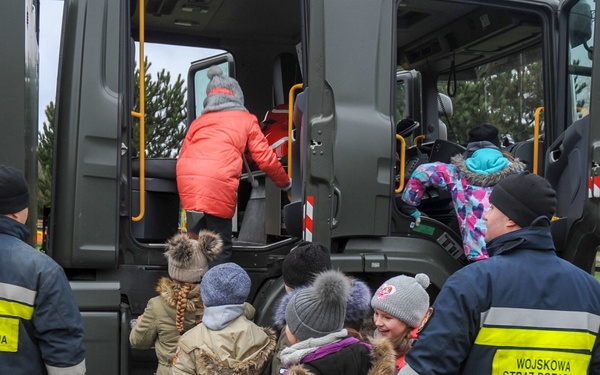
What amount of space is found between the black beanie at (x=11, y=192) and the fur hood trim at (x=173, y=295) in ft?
3.35

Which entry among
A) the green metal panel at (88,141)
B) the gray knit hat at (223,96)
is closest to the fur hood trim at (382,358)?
the green metal panel at (88,141)

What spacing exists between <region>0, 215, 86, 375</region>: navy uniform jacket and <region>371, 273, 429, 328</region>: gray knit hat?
114 cm

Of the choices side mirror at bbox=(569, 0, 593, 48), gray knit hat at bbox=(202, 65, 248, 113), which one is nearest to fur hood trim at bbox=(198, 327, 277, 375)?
gray knit hat at bbox=(202, 65, 248, 113)

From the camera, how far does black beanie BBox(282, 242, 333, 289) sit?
3.21m

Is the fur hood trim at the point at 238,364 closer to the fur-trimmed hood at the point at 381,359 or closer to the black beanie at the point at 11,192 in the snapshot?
the fur-trimmed hood at the point at 381,359

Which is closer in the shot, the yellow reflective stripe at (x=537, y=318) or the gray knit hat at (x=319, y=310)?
the yellow reflective stripe at (x=537, y=318)

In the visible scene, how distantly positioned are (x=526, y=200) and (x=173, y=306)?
6.30 feet

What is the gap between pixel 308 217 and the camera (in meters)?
3.93

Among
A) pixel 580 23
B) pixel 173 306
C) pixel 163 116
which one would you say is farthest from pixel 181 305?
pixel 580 23

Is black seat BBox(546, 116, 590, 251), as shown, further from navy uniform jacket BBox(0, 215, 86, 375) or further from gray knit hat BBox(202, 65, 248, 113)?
navy uniform jacket BBox(0, 215, 86, 375)

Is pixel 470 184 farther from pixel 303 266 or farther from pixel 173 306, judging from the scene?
pixel 173 306

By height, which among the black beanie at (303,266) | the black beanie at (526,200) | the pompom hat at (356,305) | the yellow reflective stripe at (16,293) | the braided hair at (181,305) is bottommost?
the braided hair at (181,305)

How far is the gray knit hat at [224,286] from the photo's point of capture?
319cm

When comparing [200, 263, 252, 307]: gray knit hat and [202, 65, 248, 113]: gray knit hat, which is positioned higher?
[202, 65, 248, 113]: gray knit hat
